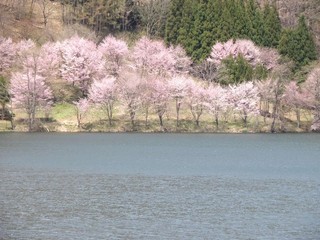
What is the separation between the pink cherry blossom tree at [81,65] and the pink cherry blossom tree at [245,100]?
51.2 feet

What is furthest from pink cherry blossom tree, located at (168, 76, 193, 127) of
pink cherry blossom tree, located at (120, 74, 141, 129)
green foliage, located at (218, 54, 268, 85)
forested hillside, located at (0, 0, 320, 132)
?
green foliage, located at (218, 54, 268, 85)

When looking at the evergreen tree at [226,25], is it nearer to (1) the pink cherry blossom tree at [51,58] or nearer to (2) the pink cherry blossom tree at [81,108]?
(1) the pink cherry blossom tree at [51,58]

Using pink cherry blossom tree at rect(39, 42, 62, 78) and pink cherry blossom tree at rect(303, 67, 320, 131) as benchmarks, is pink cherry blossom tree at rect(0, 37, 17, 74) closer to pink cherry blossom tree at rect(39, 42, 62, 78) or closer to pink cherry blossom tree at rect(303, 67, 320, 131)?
pink cherry blossom tree at rect(39, 42, 62, 78)

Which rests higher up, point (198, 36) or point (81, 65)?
point (198, 36)

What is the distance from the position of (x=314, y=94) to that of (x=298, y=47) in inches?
488

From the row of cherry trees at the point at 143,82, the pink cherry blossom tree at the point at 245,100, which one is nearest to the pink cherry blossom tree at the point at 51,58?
the row of cherry trees at the point at 143,82

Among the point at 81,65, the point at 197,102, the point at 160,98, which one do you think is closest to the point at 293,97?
the point at 197,102

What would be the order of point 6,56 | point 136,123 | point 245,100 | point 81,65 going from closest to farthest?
1. point 136,123
2. point 245,100
3. point 81,65
4. point 6,56

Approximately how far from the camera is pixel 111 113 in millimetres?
73812

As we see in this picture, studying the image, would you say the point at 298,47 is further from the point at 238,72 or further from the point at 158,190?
the point at 158,190

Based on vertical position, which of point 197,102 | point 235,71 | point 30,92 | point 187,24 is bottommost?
point 197,102

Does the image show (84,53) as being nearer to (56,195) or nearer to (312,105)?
(312,105)

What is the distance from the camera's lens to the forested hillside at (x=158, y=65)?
245 ft

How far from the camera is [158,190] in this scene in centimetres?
3391
